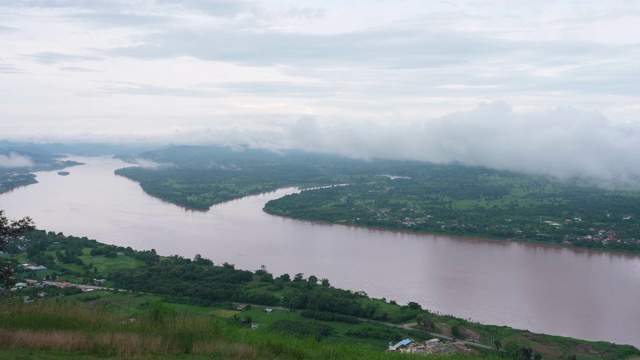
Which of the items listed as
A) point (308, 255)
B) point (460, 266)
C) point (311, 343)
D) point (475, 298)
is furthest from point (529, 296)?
point (311, 343)

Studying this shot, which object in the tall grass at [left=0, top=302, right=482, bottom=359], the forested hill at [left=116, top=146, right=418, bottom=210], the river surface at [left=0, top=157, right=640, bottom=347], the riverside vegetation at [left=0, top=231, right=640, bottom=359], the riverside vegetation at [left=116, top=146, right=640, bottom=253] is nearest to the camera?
the tall grass at [left=0, top=302, right=482, bottom=359]

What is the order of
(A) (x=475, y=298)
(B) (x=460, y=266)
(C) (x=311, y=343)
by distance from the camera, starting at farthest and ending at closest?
(B) (x=460, y=266)
(A) (x=475, y=298)
(C) (x=311, y=343)

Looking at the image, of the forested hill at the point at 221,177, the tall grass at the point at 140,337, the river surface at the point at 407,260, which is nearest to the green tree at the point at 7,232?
the tall grass at the point at 140,337

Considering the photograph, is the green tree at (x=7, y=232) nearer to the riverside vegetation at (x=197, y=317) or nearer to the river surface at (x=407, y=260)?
the riverside vegetation at (x=197, y=317)

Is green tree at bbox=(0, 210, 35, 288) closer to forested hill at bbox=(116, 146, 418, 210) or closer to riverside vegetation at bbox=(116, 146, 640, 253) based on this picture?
riverside vegetation at bbox=(116, 146, 640, 253)

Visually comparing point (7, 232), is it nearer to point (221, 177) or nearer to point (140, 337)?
point (140, 337)

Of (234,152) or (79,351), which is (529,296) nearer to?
(79,351)

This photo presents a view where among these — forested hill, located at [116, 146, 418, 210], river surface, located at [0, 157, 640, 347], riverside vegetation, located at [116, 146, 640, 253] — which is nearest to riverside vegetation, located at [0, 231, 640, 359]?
river surface, located at [0, 157, 640, 347]
